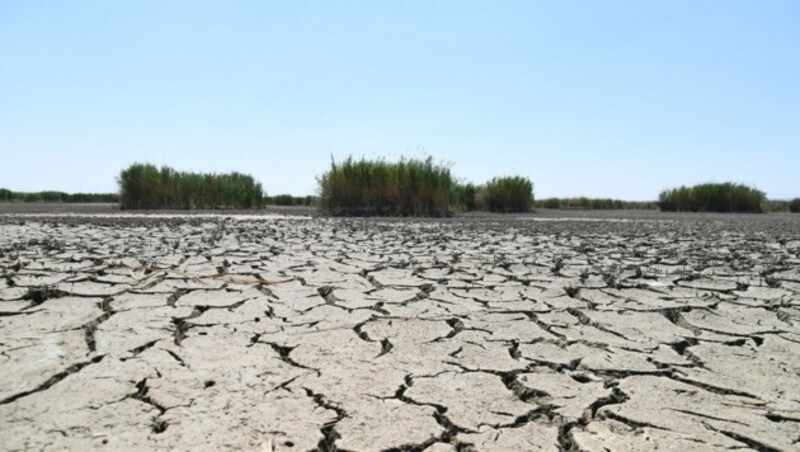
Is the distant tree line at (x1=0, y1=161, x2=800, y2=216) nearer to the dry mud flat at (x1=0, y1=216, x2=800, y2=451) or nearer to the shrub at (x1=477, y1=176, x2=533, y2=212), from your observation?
the shrub at (x1=477, y1=176, x2=533, y2=212)

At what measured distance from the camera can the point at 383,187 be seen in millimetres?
11695

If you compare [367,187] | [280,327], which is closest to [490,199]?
[367,187]

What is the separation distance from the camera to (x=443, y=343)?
7.03 feet

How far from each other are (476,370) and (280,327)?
2.99ft

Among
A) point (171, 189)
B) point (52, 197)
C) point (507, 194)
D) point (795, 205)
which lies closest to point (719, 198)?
point (795, 205)

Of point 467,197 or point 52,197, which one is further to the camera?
point 52,197

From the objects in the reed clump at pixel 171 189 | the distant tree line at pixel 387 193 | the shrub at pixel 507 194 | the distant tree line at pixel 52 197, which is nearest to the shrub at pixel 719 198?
the distant tree line at pixel 387 193

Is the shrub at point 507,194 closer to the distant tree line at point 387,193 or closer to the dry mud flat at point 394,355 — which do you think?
the distant tree line at point 387,193

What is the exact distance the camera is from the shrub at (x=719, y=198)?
17.8 metres

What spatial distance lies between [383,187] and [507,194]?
4.83 metres

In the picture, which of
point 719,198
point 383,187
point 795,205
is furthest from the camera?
point 795,205

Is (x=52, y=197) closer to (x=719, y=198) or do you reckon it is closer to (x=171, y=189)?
(x=171, y=189)

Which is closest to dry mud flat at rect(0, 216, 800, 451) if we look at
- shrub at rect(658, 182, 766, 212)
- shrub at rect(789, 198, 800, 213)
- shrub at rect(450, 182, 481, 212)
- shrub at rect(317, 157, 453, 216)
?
shrub at rect(317, 157, 453, 216)

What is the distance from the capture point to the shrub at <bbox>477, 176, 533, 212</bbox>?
15.1 metres
